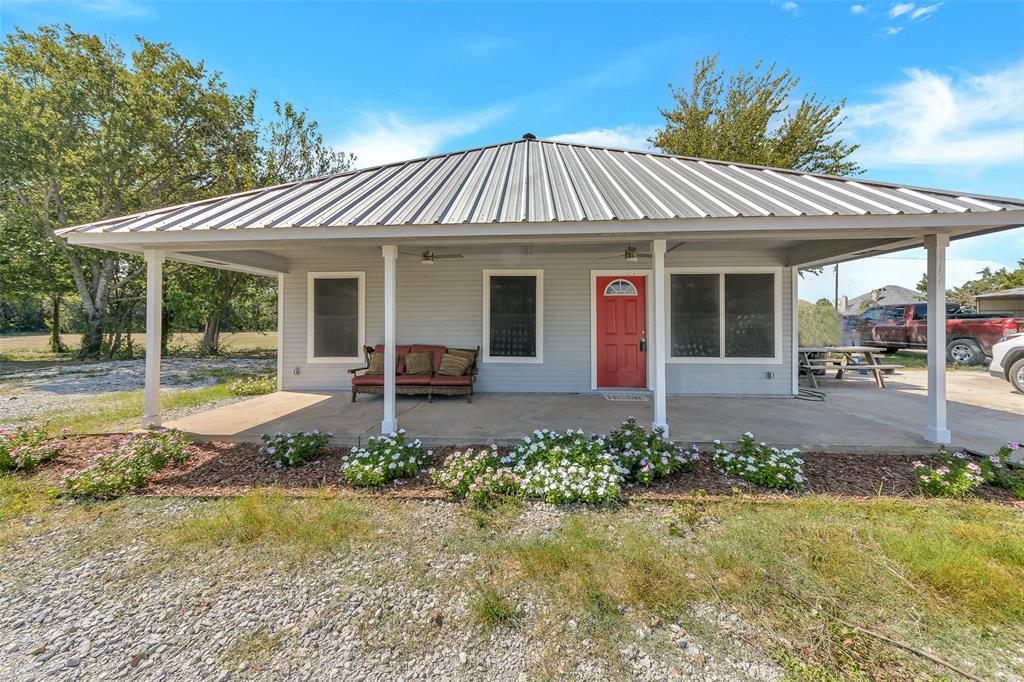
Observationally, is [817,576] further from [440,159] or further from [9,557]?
[440,159]

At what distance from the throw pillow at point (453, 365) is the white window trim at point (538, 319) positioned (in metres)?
0.51

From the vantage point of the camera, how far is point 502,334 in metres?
7.29

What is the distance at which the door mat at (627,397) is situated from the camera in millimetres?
6609

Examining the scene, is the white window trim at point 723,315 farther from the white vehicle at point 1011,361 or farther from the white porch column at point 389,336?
the white porch column at point 389,336

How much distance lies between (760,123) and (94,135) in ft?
65.5

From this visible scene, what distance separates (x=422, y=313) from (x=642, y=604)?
237 inches

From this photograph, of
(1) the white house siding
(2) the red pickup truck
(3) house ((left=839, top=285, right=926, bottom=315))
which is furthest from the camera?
(3) house ((left=839, top=285, right=926, bottom=315))

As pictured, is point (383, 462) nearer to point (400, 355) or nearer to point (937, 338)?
point (400, 355)

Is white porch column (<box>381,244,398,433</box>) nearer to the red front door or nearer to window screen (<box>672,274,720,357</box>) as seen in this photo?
the red front door

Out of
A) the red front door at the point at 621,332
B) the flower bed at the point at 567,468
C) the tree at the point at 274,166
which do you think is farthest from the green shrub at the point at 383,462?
the tree at the point at 274,166

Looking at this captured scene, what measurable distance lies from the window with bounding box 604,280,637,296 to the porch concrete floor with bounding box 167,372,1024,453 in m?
1.82

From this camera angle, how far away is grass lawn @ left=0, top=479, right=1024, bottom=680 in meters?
1.92

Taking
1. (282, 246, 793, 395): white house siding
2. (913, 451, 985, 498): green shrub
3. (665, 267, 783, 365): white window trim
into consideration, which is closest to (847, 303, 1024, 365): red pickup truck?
(665, 267, 783, 365): white window trim

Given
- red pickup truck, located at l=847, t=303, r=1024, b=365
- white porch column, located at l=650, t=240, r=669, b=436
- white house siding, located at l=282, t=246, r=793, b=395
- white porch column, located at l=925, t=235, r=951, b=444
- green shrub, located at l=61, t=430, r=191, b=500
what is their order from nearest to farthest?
green shrub, located at l=61, t=430, r=191, b=500 → white porch column, located at l=925, t=235, r=951, b=444 → white porch column, located at l=650, t=240, r=669, b=436 → white house siding, located at l=282, t=246, r=793, b=395 → red pickup truck, located at l=847, t=303, r=1024, b=365
